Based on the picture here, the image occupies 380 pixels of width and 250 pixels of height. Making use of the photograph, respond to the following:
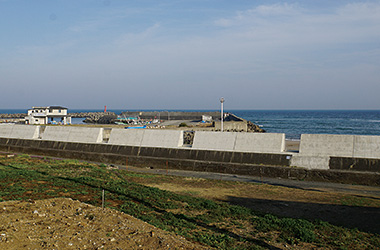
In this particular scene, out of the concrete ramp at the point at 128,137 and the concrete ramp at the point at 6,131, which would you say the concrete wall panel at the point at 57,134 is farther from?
the concrete ramp at the point at 6,131

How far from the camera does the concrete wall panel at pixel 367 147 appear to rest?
21141 millimetres

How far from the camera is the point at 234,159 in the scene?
23750 mm

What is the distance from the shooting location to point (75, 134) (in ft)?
102

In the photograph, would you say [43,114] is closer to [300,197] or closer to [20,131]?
[20,131]

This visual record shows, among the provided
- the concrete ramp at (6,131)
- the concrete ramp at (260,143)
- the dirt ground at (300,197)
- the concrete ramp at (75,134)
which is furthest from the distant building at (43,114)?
the dirt ground at (300,197)

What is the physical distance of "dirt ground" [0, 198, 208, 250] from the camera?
784cm

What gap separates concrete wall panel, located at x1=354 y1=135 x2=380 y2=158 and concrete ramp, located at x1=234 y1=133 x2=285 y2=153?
446 centimetres

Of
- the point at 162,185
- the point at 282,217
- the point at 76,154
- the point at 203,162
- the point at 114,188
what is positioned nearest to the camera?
the point at 282,217

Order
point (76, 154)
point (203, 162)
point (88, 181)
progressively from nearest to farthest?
point (88, 181) < point (203, 162) < point (76, 154)

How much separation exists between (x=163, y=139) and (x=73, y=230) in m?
18.5

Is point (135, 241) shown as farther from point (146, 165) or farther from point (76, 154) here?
point (76, 154)

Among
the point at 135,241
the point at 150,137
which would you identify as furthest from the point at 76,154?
the point at 135,241

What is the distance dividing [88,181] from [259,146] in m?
11.7

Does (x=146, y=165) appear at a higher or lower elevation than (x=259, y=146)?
lower
